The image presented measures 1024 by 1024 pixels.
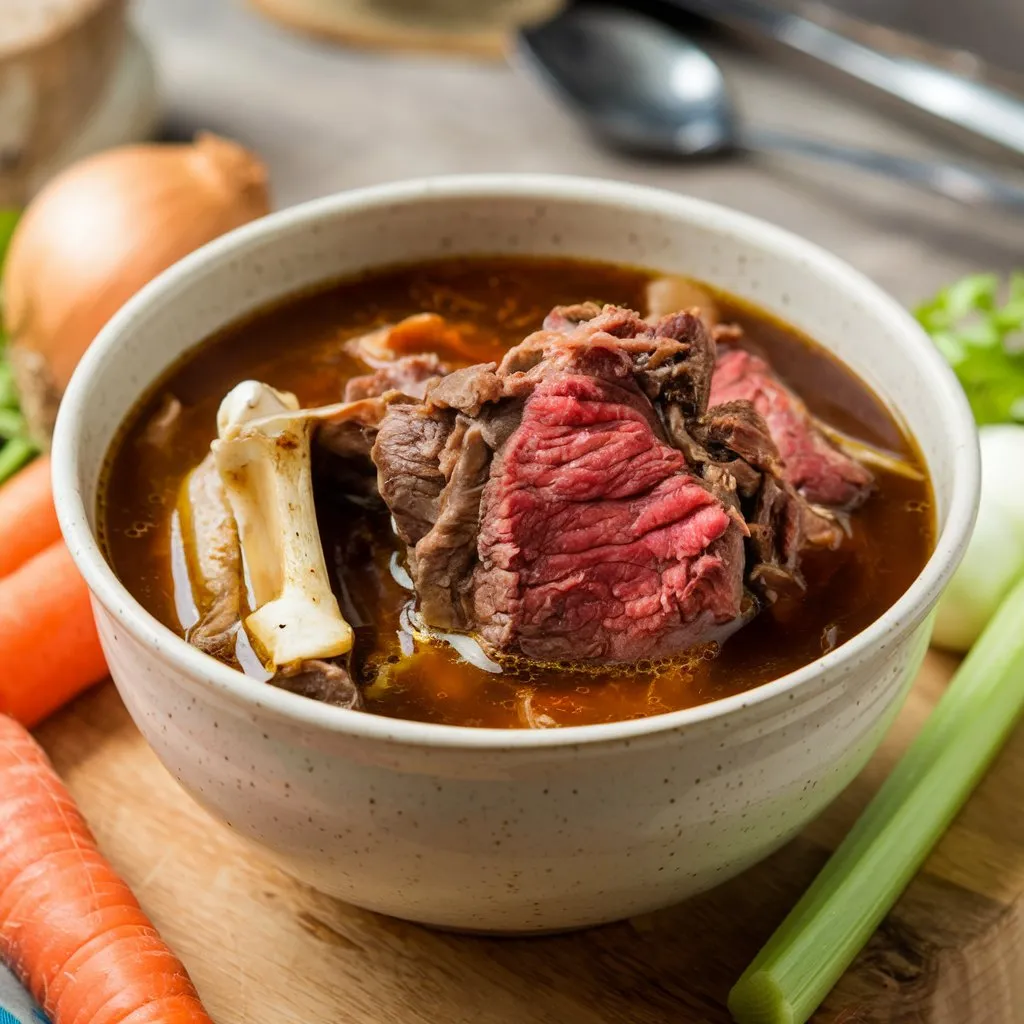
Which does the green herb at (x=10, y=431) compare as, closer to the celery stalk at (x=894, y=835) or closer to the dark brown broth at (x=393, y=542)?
the dark brown broth at (x=393, y=542)

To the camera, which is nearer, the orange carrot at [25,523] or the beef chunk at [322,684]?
the beef chunk at [322,684]

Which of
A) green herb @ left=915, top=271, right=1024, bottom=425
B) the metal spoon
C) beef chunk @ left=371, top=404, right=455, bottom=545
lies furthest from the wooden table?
the metal spoon

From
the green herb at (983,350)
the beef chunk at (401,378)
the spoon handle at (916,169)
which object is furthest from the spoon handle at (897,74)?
the beef chunk at (401,378)

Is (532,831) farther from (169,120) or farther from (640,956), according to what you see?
(169,120)

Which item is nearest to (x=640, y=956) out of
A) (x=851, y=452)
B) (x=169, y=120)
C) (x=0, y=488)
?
(x=851, y=452)

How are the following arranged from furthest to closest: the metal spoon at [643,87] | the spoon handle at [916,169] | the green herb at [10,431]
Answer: the metal spoon at [643,87], the spoon handle at [916,169], the green herb at [10,431]

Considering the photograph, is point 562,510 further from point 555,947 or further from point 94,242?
point 94,242
